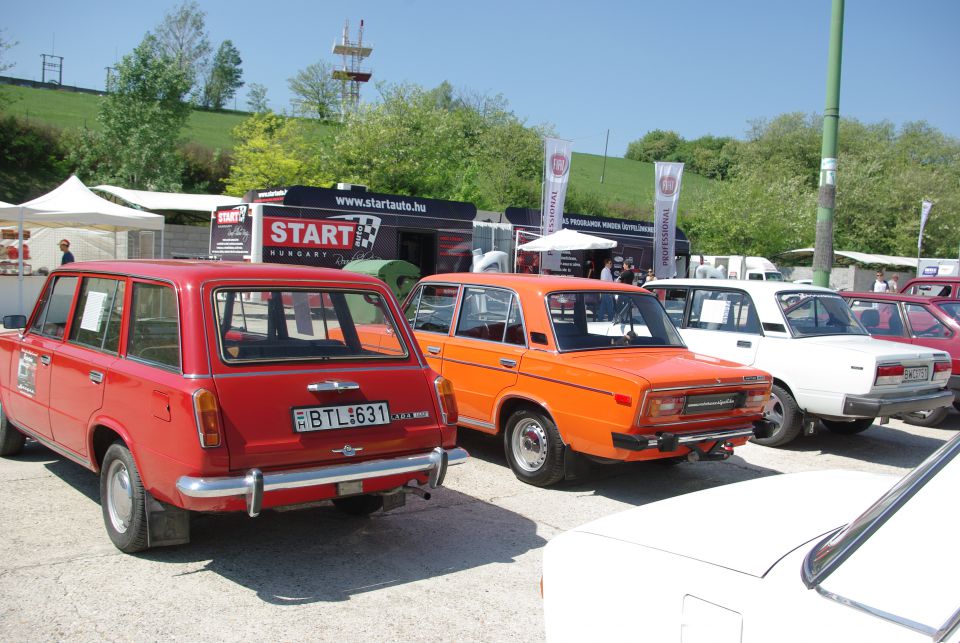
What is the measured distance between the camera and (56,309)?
5.45 meters

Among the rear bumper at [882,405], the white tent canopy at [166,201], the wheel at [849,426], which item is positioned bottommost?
the wheel at [849,426]

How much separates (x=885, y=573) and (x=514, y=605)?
8.90 feet

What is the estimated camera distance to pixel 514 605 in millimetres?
4043

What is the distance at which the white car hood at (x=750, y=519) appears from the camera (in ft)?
6.86

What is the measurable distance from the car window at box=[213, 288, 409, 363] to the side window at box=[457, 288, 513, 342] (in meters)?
1.94

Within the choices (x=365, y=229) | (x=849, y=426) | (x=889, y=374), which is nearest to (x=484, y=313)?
(x=889, y=374)

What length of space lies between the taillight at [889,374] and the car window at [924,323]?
2.93 m

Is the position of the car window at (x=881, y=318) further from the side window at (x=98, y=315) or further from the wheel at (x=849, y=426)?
the side window at (x=98, y=315)

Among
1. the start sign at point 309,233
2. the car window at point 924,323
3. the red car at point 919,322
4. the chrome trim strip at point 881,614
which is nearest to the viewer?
the chrome trim strip at point 881,614

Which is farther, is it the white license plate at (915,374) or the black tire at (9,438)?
the white license plate at (915,374)

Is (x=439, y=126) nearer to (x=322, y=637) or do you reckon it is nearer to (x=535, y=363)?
(x=535, y=363)

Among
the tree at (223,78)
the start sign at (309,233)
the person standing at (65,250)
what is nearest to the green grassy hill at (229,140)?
the tree at (223,78)

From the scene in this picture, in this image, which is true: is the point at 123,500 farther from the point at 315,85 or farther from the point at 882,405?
the point at 315,85

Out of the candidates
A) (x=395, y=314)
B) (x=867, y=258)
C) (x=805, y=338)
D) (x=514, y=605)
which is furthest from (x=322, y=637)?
(x=867, y=258)
